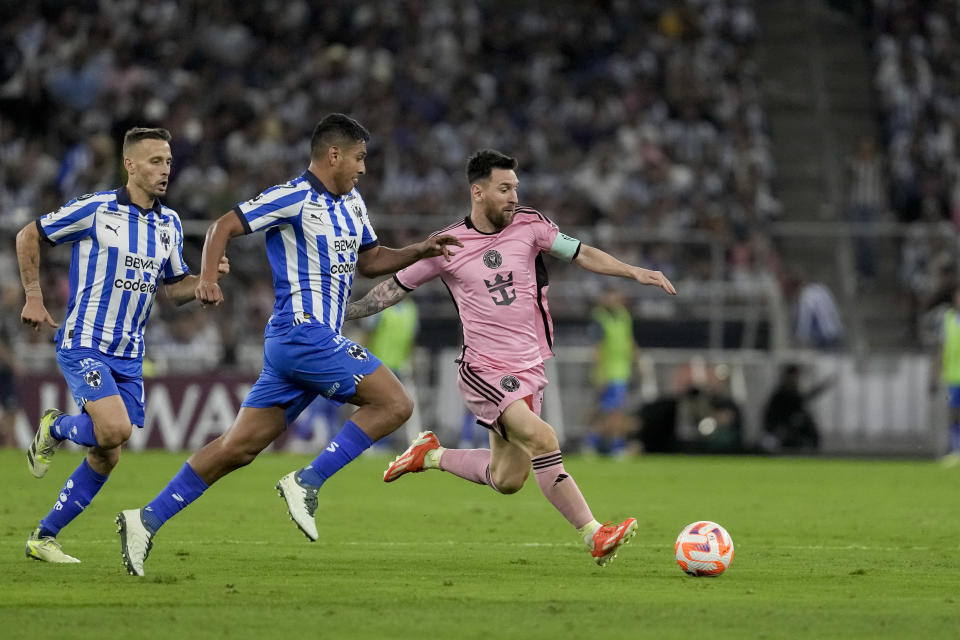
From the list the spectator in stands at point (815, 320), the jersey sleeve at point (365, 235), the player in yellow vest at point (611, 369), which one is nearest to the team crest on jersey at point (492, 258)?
the jersey sleeve at point (365, 235)

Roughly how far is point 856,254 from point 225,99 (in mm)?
10640

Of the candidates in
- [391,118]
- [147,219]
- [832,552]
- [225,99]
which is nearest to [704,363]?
[391,118]

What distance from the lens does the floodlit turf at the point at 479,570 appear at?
6.90 meters

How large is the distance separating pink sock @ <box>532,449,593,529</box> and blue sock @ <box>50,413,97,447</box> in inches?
100

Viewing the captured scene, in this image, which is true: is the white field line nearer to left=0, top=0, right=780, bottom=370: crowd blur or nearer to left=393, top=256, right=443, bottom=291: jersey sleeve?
left=393, top=256, right=443, bottom=291: jersey sleeve

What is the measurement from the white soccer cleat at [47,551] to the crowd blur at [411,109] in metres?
13.2

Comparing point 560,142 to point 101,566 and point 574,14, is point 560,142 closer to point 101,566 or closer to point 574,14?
point 574,14

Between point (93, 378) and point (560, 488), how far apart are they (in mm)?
2747

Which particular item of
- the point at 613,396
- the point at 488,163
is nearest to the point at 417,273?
the point at 488,163

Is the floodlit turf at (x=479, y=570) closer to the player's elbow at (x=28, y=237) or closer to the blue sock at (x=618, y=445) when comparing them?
the player's elbow at (x=28, y=237)

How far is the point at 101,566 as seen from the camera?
8867 mm

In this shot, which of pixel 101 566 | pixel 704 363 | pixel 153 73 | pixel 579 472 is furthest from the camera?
pixel 153 73

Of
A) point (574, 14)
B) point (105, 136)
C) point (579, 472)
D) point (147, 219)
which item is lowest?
point (579, 472)

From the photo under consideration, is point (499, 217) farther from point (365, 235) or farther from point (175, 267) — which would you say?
point (175, 267)
